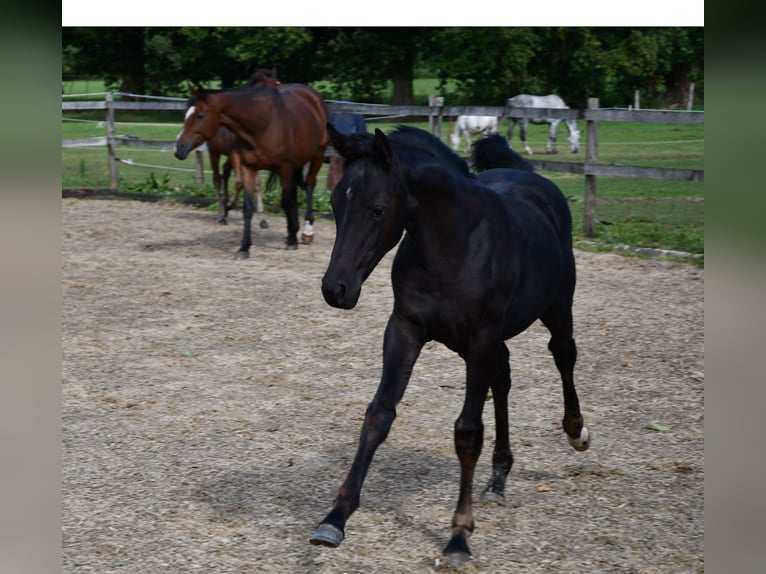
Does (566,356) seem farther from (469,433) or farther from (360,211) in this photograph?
(360,211)

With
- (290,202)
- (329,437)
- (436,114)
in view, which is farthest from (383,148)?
(436,114)

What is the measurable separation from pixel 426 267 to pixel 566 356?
1.52 metres

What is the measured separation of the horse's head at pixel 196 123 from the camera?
36.0 ft

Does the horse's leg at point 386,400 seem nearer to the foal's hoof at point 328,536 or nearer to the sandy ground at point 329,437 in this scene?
the foal's hoof at point 328,536

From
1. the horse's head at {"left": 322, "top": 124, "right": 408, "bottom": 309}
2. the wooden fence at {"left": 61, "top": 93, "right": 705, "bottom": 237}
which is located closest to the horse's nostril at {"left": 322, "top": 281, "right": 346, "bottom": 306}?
the horse's head at {"left": 322, "top": 124, "right": 408, "bottom": 309}

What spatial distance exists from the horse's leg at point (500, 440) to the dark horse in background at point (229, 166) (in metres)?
7.67

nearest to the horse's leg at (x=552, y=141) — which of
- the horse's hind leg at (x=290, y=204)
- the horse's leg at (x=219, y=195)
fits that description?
the horse's leg at (x=219, y=195)

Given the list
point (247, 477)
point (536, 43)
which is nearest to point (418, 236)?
point (247, 477)

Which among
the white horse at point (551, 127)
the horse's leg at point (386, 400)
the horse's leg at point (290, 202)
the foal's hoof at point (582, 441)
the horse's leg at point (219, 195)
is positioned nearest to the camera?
the horse's leg at point (386, 400)

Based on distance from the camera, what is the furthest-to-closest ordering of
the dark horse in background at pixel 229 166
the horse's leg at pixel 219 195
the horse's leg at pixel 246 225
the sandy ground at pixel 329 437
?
the horse's leg at pixel 219 195
the dark horse in background at pixel 229 166
the horse's leg at pixel 246 225
the sandy ground at pixel 329 437

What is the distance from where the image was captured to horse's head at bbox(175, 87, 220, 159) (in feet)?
36.0

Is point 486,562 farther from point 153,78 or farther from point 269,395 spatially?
point 153,78

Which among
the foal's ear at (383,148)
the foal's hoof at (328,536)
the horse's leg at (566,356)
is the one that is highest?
the foal's ear at (383,148)

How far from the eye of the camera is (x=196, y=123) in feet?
36.1
